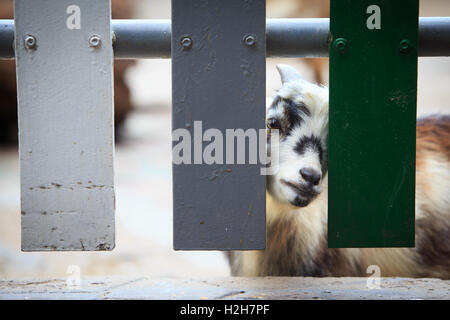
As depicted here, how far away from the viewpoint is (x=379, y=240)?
2406 millimetres

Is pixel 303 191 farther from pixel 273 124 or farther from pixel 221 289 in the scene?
pixel 221 289

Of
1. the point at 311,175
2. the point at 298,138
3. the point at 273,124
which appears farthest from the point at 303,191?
the point at 273,124

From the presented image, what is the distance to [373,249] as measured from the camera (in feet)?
12.3

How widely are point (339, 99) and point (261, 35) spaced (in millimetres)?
467

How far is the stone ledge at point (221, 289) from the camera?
2.54 metres

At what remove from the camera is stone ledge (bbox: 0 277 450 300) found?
2.54 m

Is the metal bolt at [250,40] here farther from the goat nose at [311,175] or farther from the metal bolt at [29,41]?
the metal bolt at [29,41]

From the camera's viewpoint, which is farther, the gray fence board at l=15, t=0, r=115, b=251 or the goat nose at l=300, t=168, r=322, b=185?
the goat nose at l=300, t=168, r=322, b=185

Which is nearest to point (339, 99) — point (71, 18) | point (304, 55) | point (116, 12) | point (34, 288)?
point (304, 55)

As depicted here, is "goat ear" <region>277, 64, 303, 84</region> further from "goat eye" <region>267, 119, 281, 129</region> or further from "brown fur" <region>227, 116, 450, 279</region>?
"brown fur" <region>227, 116, 450, 279</region>

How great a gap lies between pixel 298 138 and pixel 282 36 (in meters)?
0.58

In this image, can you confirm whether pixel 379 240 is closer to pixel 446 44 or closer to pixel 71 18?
pixel 446 44

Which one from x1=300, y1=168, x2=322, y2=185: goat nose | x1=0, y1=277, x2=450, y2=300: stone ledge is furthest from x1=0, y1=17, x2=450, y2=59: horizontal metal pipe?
x1=0, y1=277, x2=450, y2=300: stone ledge

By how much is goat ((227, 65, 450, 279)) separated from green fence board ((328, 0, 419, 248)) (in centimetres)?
29
